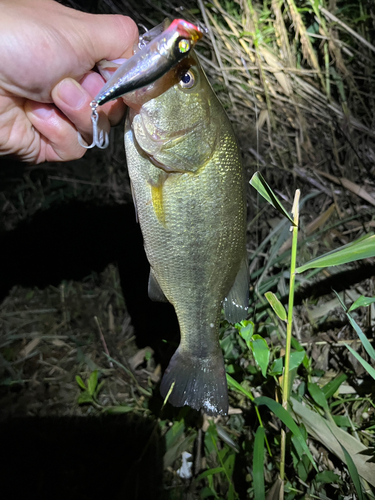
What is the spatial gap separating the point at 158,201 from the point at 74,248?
162cm

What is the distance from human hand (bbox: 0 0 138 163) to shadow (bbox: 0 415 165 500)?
5.86 ft

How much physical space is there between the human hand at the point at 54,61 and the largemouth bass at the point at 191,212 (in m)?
0.32

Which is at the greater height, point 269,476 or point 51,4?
point 51,4

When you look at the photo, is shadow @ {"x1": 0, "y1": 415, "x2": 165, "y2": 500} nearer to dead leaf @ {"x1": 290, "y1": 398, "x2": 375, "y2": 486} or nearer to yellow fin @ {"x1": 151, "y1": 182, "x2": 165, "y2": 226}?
dead leaf @ {"x1": 290, "y1": 398, "x2": 375, "y2": 486}

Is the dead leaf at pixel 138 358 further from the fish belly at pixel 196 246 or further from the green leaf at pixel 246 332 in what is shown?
the green leaf at pixel 246 332

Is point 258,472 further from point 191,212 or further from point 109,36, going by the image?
point 109,36

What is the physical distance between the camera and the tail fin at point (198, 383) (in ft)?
4.98

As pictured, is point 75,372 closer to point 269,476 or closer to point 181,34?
point 269,476

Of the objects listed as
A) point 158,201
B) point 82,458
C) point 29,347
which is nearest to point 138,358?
point 82,458

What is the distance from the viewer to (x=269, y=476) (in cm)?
191

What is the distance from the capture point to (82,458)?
212cm

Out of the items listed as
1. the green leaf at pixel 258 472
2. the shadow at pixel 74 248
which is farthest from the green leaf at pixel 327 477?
the shadow at pixel 74 248

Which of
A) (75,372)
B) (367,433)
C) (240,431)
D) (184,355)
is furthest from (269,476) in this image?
(75,372)

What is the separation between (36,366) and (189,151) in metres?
1.99
